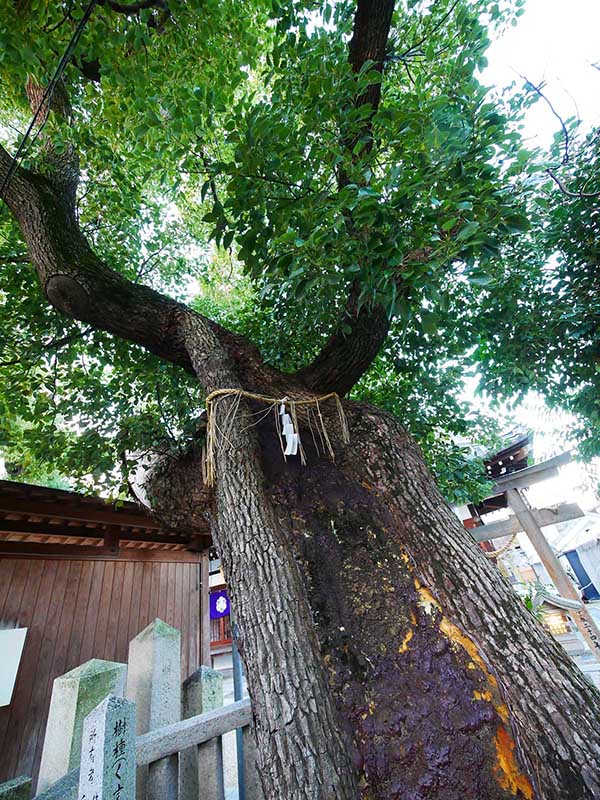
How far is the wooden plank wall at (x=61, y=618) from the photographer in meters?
2.84

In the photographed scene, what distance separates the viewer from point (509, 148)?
7.25ft

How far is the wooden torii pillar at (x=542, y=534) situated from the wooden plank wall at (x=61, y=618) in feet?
18.2

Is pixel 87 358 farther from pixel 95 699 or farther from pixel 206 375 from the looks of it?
pixel 95 699

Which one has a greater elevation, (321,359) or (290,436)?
(321,359)

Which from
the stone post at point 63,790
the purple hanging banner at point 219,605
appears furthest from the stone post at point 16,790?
the purple hanging banner at point 219,605

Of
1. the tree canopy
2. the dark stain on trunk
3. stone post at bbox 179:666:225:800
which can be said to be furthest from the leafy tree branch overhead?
stone post at bbox 179:666:225:800

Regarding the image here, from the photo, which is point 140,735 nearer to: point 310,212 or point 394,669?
point 394,669

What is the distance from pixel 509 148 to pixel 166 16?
10.3 ft

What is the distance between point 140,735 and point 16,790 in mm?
565

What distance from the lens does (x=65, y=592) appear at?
11.2 ft

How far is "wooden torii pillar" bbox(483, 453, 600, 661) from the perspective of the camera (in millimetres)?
5652

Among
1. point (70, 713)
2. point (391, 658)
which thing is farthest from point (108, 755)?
point (391, 658)

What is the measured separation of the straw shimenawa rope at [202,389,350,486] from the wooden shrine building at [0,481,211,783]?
6.96 feet

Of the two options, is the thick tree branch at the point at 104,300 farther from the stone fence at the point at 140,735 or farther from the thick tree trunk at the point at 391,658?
the stone fence at the point at 140,735
